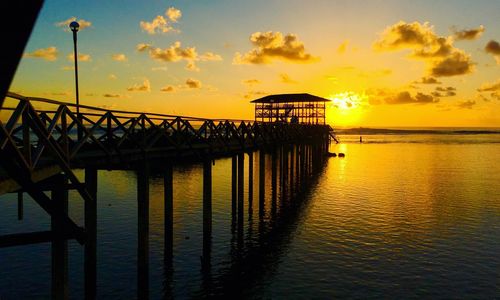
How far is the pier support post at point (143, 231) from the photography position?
14.4 meters

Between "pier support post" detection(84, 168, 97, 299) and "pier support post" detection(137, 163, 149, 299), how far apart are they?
59.9 inches

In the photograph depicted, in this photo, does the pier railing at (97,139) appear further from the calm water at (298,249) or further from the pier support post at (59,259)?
the calm water at (298,249)

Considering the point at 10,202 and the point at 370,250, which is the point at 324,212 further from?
the point at 10,202

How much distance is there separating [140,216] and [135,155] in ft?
7.54

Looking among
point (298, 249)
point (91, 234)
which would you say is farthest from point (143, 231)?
point (298, 249)

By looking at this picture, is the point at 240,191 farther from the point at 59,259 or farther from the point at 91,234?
the point at 59,259

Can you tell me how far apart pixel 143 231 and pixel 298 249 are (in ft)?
30.2

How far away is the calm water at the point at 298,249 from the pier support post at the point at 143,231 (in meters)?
0.78

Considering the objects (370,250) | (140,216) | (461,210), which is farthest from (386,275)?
(461,210)

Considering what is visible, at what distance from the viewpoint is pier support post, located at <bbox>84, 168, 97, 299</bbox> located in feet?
44.8

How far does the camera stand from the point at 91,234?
1409 cm

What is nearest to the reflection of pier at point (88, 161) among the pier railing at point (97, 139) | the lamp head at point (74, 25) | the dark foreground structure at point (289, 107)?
the pier railing at point (97, 139)

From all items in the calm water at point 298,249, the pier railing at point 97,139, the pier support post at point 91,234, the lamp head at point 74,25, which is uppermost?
the lamp head at point 74,25

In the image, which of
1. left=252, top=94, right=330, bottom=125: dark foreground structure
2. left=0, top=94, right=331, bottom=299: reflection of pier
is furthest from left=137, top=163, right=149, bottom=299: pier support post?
left=252, top=94, right=330, bottom=125: dark foreground structure
